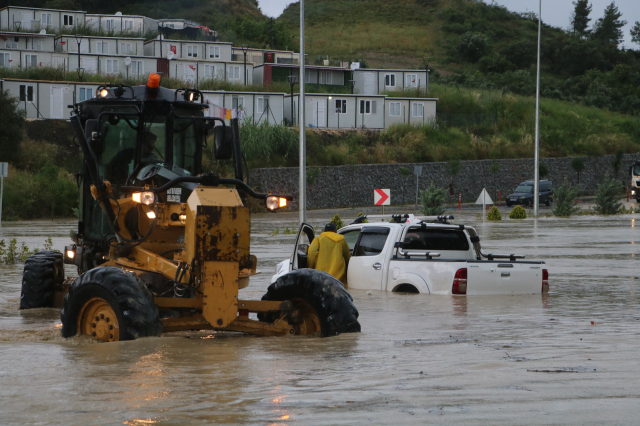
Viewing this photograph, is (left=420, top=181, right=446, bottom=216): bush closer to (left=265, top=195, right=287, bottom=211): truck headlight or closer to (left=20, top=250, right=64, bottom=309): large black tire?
(left=20, top=250, right=64, bottom=309): large black tire

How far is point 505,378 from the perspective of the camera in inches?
288

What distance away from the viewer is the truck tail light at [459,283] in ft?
43.5

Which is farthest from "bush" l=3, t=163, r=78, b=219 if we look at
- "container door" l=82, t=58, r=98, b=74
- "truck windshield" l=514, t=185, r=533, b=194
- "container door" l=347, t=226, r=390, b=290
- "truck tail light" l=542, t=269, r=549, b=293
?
"truck tail light" l=542, t=269, r=549, b=293

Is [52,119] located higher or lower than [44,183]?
higher

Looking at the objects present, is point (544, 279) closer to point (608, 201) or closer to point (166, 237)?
point (166, 237)

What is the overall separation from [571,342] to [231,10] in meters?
137

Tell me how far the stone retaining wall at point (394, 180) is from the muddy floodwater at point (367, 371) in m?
44.3

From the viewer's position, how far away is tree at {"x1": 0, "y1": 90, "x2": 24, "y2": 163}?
55.0 meters

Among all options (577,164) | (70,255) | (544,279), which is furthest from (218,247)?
(577,164)

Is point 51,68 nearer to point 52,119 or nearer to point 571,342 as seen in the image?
point 52,119

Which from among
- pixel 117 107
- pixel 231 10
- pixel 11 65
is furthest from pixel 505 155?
pixel 231 10

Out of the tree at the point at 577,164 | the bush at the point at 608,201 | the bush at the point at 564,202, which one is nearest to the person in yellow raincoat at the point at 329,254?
the bush at the point at 564,202

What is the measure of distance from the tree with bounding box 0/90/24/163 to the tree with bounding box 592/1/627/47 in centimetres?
10901

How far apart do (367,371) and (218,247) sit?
73.9 inches
